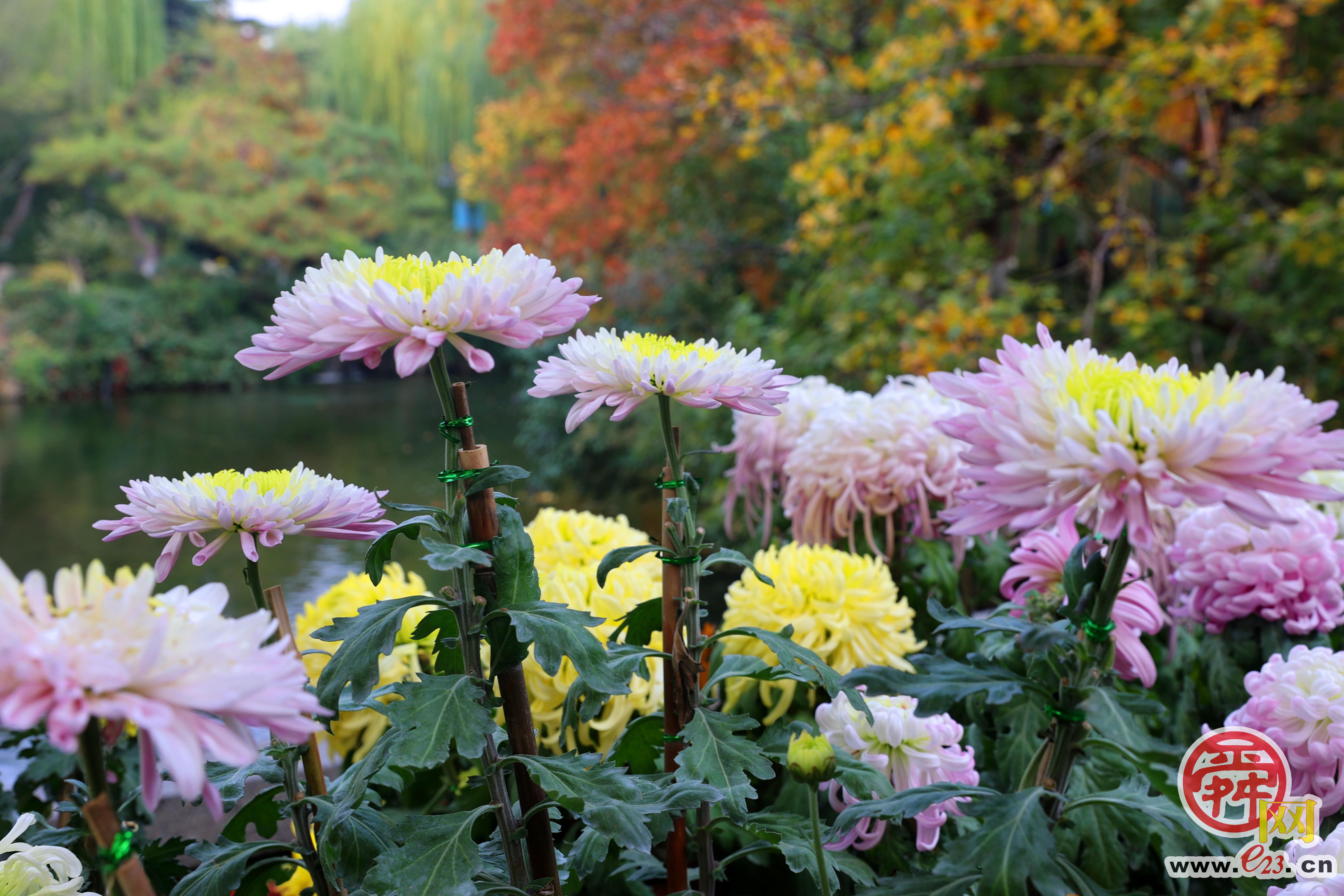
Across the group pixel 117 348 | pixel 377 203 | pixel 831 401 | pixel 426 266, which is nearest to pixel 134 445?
pixel 117 348

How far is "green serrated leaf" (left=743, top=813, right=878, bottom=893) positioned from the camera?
525mm

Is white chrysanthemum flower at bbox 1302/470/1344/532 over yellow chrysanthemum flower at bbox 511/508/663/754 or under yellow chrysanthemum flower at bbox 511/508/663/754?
over

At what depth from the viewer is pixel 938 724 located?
664mm

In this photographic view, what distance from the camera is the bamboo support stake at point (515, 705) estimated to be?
1.65ft

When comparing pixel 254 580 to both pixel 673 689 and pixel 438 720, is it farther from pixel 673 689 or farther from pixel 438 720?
pixel 673 689

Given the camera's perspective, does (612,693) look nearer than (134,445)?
Yes

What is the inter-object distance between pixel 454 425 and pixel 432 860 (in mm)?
231

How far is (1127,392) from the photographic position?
41cm

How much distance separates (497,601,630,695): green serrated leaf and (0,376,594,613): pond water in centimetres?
180

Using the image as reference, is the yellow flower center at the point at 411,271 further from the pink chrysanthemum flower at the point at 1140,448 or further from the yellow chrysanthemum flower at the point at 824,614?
the yellow chrysanthemum flower at the point at 824,614

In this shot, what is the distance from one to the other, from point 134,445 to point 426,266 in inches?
286

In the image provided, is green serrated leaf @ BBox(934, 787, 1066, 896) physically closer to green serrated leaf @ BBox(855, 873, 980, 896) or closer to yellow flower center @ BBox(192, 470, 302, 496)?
green serrated leaf @ BBox(855, 873, 980, 896)

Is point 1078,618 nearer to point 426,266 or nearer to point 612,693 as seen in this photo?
point 612,693

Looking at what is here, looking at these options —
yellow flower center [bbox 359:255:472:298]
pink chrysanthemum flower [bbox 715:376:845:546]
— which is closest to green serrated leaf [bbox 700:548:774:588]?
yellow flower center [bbox 359:255:472:298]
